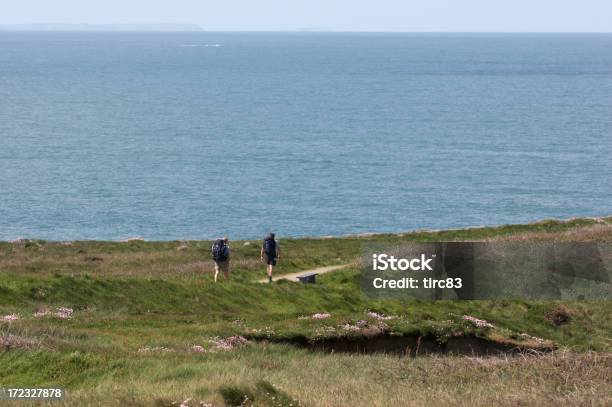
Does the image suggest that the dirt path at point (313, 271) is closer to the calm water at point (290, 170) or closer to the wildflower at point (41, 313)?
the wildflower at point (41, 313)

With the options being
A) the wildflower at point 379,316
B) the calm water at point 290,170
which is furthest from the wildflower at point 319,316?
the calm water at point 290,170

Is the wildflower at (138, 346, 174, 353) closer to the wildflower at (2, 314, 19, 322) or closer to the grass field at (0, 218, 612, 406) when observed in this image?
the grass field at (0, 218, 612, 406)

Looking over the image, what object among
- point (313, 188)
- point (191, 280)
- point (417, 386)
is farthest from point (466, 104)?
point (417, 386)

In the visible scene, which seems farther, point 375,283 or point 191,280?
point 375,283

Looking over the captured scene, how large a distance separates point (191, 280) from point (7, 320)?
1010cm

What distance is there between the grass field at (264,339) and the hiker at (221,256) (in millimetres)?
544

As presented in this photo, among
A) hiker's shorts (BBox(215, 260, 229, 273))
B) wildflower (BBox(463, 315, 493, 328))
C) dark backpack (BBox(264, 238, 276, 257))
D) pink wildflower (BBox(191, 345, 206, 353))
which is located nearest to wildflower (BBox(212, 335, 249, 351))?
pink wildflower (BBox(191, 345, 206, 353))

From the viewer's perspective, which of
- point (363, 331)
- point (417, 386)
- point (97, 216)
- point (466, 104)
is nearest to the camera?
point (417, 386)

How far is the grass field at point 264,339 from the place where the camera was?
51.1 ft

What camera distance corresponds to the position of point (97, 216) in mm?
91625

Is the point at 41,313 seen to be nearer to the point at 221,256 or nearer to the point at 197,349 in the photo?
the point at 197,349

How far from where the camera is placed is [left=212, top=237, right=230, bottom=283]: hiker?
3406 cm

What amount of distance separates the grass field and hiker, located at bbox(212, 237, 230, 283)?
0.54 m

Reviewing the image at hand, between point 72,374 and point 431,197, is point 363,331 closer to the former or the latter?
point 72,374
